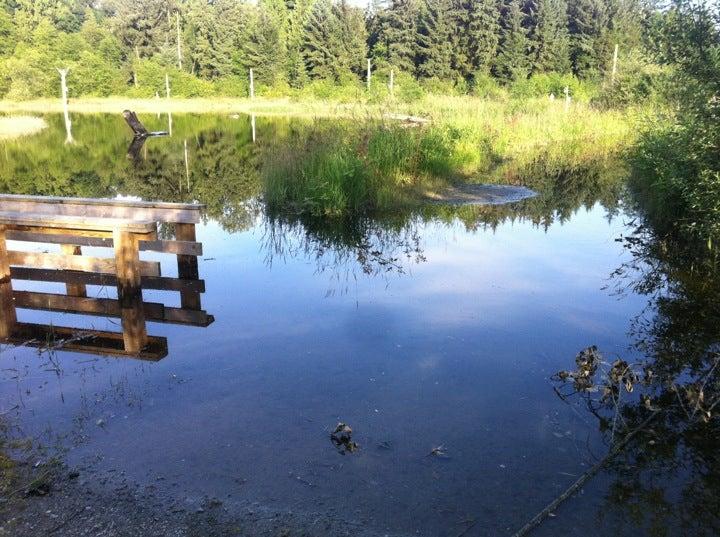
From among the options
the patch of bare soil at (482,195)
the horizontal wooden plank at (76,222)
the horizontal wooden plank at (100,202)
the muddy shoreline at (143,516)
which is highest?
the horizontal wooden plank at (100,202)

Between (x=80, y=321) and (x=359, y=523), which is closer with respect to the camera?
(x=359, y=523)

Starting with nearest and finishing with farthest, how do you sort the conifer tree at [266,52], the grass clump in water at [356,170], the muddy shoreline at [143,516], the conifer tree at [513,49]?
the muddy shoreline at [143,516] → the grass clump in water at [356,170] → the conifer tree at [513,49] → the conifer tree at [266,52]

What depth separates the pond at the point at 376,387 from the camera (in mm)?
3430

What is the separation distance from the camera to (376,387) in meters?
4.75

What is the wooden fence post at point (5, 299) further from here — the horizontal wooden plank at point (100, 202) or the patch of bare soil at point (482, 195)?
the patch of bare soil at point (482, 195)

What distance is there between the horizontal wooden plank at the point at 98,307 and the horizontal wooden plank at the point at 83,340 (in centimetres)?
40

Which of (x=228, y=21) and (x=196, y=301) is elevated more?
(x=228, y=21)

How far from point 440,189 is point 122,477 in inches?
391

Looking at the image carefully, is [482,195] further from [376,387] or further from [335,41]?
[335,41]

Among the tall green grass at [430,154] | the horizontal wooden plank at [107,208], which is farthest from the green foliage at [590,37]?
the horizontal wooden plank at [107,208]

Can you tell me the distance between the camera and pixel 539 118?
69.3ft

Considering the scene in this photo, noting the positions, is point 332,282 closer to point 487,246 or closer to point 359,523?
point 487,246

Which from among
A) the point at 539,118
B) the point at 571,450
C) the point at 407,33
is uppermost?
the point at 407,33

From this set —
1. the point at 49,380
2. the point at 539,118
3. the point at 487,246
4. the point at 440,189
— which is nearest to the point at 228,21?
the point at 539,118
